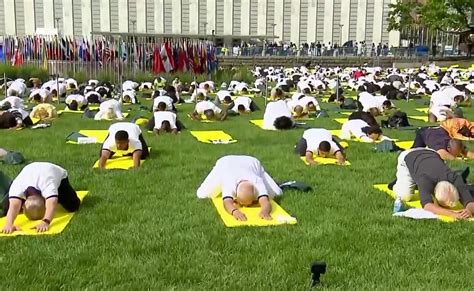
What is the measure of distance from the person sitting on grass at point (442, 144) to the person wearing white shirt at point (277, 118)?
13.1ft

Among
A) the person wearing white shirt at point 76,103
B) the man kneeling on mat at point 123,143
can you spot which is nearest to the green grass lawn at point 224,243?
the man kneeling on mat at point 123,143

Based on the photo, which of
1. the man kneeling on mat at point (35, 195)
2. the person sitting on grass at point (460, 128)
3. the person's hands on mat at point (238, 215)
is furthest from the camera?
the person sitting on grass at point (460, 128)

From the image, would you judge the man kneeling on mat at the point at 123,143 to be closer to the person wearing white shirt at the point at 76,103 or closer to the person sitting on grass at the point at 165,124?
the person sitting on grass at the point at 165,124

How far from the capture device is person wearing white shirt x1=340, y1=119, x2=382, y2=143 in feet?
40.3

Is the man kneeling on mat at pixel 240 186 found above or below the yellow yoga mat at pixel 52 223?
above

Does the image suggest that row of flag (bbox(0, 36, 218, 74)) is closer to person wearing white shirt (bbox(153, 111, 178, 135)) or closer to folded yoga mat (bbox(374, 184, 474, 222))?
person wearing white shirt (bbox(153, 111, 178, 135))

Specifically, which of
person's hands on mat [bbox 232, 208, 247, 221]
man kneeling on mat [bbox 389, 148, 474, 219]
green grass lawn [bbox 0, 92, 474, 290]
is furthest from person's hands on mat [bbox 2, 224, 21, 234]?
man kneeling on mat [bbox 389, 148, 474, 219]

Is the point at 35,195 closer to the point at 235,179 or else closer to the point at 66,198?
the point at 66,198

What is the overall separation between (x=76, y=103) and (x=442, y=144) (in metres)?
11.0

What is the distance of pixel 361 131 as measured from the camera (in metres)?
12.5

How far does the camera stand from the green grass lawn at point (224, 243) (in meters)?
5.23

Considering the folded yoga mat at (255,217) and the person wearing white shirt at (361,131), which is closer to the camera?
the folded yoga mat at (255,217)

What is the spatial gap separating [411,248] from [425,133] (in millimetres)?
4914

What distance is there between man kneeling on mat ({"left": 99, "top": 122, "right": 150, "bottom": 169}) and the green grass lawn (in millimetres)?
437
